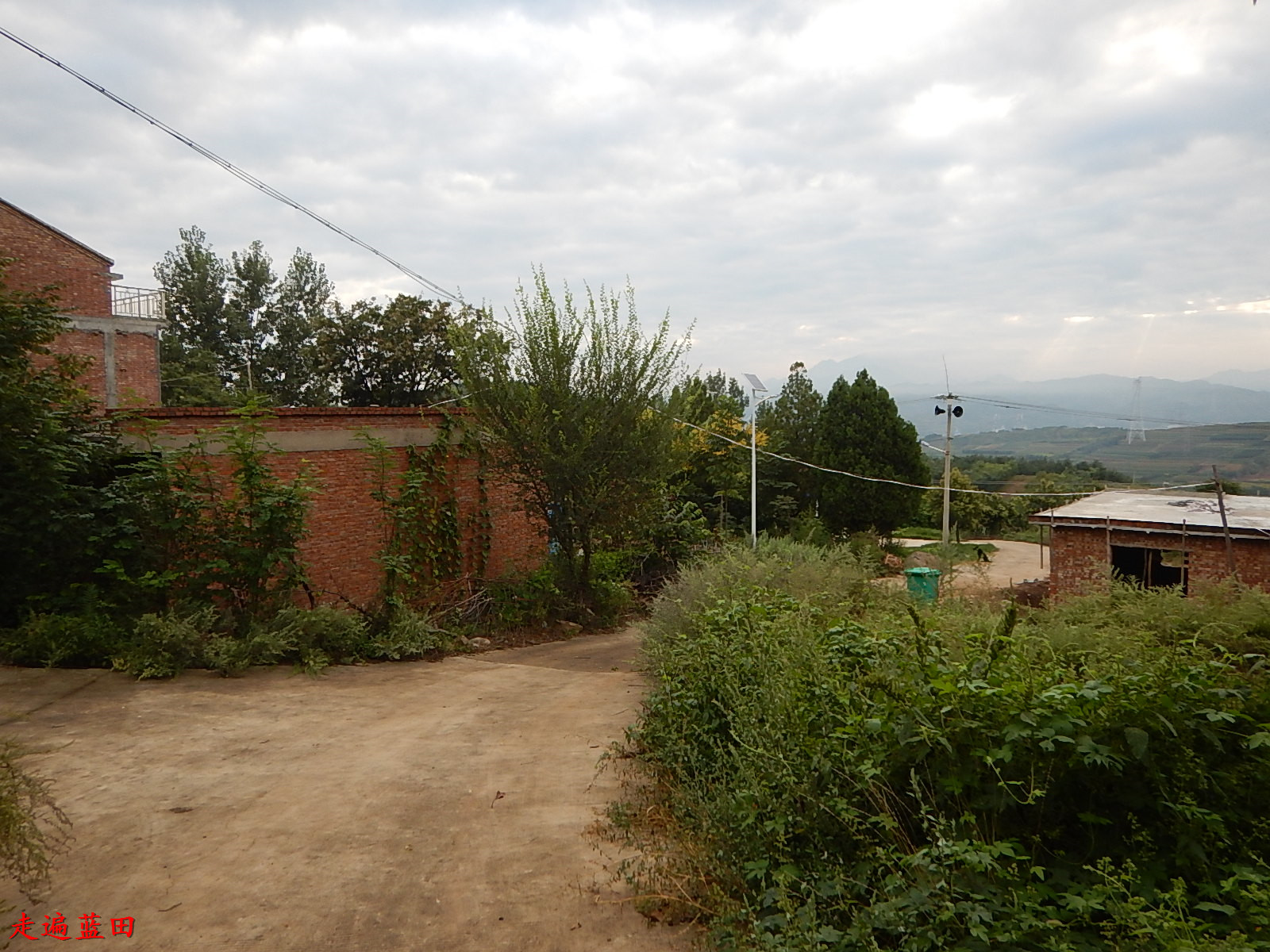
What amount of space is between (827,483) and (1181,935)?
73.5ft

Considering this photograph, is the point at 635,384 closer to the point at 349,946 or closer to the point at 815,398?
the point at 349,946

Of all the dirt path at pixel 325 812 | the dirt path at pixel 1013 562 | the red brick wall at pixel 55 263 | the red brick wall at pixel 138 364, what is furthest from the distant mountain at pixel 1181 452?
the red brick wall at pixel 55 263

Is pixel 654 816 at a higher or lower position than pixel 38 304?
lower

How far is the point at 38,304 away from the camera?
7.43 meters

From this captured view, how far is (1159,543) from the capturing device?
551 inches

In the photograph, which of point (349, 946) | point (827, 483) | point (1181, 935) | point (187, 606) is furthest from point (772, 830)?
point (827, 483)

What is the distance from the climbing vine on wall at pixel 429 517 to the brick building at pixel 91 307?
36.8 feet

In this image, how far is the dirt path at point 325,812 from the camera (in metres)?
3.11

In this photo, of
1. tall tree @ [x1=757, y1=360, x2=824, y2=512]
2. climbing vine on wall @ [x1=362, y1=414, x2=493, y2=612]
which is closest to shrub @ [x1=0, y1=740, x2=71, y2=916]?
climbing vine on wall @ [x1=362, y1=414, x2=493, y2=612]

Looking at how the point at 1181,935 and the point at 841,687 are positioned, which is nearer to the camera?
the point at 1181,935

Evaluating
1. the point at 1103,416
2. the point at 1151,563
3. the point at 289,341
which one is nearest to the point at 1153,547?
the point at 1151,563

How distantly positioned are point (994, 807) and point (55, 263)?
24221 mm

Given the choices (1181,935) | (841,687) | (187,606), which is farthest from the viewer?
(187,606)

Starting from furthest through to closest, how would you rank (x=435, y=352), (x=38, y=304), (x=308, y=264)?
(x=308, y=264), (x=435, y=352), (x=38, y=304)
